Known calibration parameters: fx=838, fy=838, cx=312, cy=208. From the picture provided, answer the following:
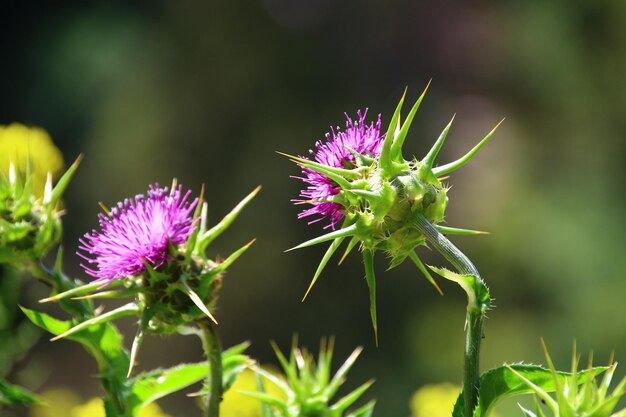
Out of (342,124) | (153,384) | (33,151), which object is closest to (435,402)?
(153,384)

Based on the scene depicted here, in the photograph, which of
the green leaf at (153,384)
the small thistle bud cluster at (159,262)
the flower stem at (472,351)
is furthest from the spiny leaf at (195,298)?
the flower stem at (472,351)

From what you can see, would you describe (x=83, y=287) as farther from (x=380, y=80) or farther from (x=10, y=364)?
(x=380, y=80)

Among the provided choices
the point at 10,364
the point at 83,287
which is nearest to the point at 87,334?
the point at 83,287

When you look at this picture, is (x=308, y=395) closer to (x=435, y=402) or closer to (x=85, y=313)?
(x=85, y=313)

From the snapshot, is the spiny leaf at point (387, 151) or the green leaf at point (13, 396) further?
the green leaf at point (13, 396)

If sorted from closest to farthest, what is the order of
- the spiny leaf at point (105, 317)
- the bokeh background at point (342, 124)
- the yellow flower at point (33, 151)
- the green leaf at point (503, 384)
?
1. the green leaf at point (503, 384)
2. the spiny leaf at point (105, 317)
3. the yellow flower at point (33, 151)
4. the bokeh background at point (342, 124)

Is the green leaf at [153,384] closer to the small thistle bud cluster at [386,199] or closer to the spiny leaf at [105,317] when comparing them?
the spiny leaf at [105,317]

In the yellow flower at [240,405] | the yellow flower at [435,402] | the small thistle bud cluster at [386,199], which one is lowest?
the yellow flower at [240,405]
